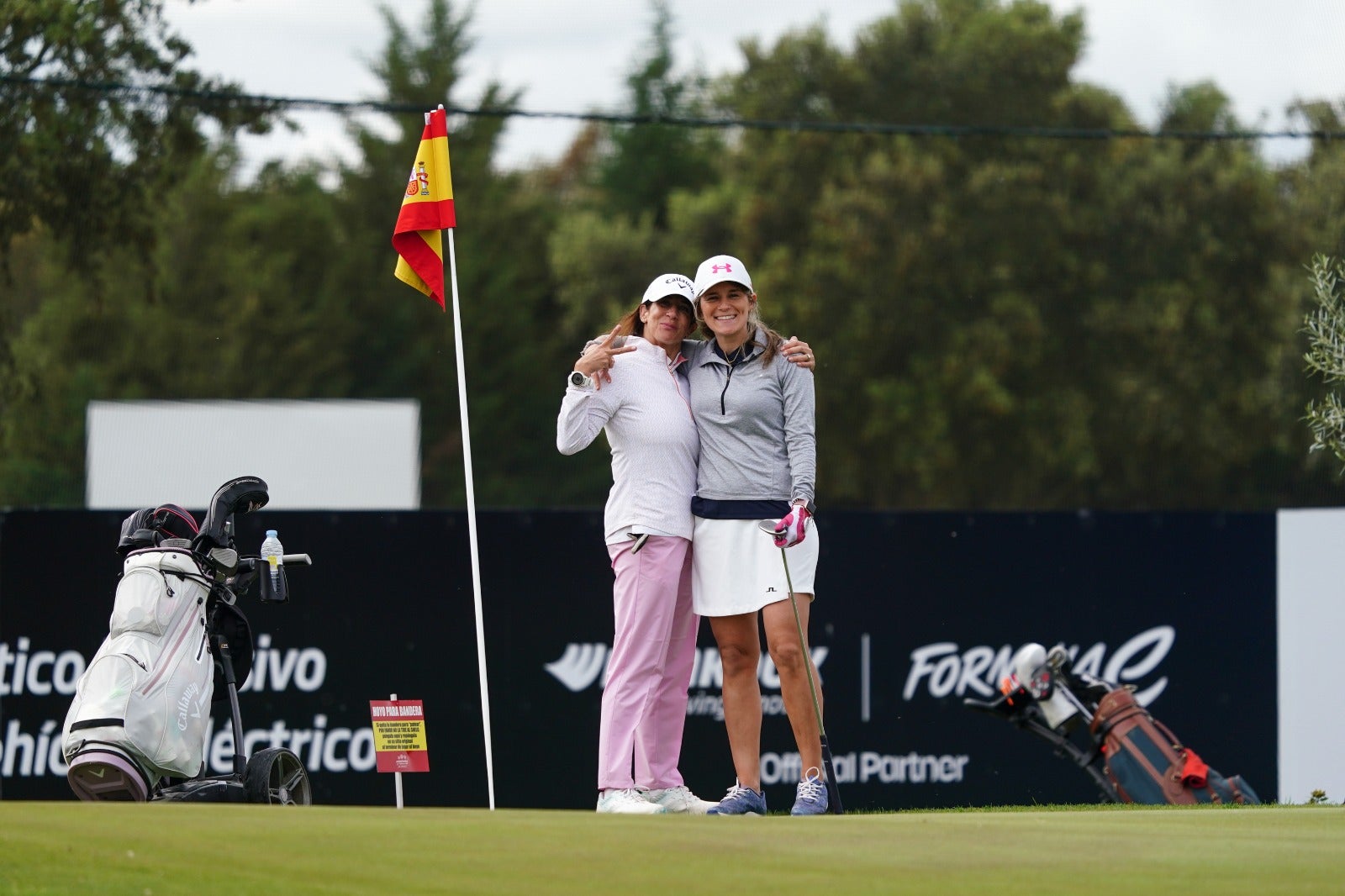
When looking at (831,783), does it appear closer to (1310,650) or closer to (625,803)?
(625,803)

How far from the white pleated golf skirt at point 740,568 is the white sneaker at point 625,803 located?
0.62m

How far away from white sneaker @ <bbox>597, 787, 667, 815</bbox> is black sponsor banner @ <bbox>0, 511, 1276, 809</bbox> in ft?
8.79

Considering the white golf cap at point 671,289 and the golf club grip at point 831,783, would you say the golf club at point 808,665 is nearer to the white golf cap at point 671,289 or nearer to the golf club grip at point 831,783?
the golf club grip at point 831,783

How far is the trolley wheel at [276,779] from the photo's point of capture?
6.05 m

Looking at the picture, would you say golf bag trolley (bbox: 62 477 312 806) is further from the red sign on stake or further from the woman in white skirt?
the woman in white skirt

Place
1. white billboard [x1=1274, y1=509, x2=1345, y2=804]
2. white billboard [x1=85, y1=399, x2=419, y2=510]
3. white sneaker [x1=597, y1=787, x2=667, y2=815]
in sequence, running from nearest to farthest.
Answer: white sneaker [x1=597, y1=787, x2=667, y2=815] → white billboard [x1=1274, y1=509, x2=1345, y2=804] → white billboard [x1=85, y1=399, x2=419, y2=510]

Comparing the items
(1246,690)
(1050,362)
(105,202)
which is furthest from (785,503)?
(1050,362)

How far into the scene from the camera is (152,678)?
5.80 meters

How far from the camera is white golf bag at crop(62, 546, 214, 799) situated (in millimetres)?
5652

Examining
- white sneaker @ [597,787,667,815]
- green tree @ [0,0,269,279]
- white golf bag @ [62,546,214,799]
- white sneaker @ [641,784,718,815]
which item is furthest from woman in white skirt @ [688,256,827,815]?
green tree @ [0,0,269,279]

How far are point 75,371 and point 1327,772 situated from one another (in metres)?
28.2

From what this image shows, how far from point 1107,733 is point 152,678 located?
4.37 metres

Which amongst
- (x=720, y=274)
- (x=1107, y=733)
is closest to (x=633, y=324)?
(x=720, y=274)

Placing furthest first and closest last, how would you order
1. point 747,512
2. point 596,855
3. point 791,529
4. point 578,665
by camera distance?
point 578,665
point 747,512
point 791,529
point 596,855
